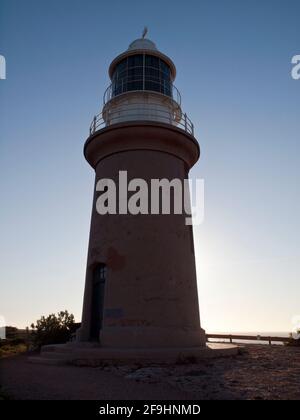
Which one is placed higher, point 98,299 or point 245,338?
point 98,299

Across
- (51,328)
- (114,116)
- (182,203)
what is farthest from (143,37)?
(51,328)

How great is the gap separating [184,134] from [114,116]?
2.92 meters

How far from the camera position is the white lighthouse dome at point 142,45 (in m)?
15.2

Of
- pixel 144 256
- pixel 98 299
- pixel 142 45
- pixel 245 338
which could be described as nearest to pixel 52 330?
→ pixel 98 299

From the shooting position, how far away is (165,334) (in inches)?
458

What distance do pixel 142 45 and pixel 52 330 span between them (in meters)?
13.0

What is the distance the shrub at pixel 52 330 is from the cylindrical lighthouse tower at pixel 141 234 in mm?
3673

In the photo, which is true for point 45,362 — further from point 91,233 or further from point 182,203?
point 182,203

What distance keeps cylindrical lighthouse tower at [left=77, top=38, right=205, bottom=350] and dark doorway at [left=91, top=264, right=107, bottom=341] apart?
0.03 meters

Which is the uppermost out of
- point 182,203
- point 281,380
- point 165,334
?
point 182,203

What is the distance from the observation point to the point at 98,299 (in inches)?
525

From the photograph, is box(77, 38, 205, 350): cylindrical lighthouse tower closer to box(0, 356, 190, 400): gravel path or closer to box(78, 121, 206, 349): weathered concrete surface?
box(78, 121, 206, 349): weathered concrete surface

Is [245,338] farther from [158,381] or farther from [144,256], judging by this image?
[158,381]

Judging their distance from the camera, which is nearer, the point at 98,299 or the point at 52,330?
the point at 98,299
